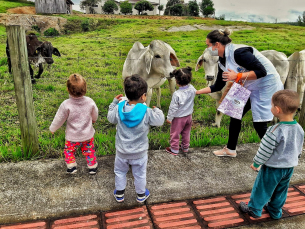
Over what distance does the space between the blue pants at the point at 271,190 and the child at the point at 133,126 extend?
104cm

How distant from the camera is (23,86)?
318 cm

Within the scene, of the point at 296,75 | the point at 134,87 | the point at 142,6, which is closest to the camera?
the point at 134,87

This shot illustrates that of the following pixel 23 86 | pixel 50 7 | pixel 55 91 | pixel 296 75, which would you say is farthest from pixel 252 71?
pixel 50 7

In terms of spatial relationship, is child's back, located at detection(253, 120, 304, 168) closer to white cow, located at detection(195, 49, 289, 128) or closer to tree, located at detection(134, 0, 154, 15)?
white cow, located at detection(195, 49, 289, 128)

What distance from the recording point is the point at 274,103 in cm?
217

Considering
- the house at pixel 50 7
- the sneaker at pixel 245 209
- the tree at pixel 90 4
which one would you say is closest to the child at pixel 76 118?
the sneaker at pixel 245 209

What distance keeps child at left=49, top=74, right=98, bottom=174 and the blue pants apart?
5.86 ft

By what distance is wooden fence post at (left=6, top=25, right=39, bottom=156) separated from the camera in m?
3.02

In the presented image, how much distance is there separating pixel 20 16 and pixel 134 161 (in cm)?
3087

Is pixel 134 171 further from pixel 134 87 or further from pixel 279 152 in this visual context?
pixel 279 152

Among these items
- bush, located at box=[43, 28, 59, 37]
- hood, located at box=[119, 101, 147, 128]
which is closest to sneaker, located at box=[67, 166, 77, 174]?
hood, located at box=[119, 101, 147, 128]

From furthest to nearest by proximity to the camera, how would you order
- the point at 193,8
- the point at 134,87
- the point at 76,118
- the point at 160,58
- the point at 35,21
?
the point at 193,8
the point at 35,21
the point at 160,58
the point at 76,118
the point at 134,87

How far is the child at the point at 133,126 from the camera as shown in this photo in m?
2.32

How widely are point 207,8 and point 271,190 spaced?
199 feet
